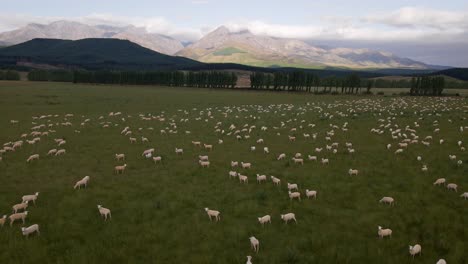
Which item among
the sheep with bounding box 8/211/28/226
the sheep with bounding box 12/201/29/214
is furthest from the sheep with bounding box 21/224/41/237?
the sheep with bounding box 12/201/29/214

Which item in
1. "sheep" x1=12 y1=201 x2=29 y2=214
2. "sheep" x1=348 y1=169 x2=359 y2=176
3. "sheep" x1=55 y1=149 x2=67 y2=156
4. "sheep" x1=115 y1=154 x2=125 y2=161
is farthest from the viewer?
"sheep" x1=55 y1=149 x2=67 y2=156

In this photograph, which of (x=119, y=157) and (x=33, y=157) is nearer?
(x=33, y=157)

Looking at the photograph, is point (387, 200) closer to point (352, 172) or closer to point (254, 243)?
point (352, 172)

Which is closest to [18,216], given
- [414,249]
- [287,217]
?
[287,217]

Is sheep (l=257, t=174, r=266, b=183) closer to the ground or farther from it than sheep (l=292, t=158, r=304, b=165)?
closer to the ground

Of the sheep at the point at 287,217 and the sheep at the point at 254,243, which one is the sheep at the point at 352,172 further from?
the sheep at the point at 254,243

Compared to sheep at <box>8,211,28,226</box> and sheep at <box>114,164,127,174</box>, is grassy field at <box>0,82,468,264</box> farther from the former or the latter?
sheep at <box>114,164,127,174</box>

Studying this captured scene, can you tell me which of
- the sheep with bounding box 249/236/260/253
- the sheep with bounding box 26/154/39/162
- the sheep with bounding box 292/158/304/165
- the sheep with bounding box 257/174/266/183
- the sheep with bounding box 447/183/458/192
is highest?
the sheep with bounding box 447/183/458/192

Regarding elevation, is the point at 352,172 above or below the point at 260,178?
above

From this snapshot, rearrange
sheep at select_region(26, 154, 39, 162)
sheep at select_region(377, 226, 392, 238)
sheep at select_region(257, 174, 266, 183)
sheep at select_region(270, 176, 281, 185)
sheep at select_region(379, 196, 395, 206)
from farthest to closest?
sheep at select_region(26, 154, 39, 162) < sheep at select_region(257, 174, 266, 183) < sheep at select_region(270, 176, 281, 185) < sheep at select_region(379, 196, 395, 206) < sheep at select_region(377, 226, 392, 238)

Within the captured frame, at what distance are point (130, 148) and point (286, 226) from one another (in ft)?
53.0

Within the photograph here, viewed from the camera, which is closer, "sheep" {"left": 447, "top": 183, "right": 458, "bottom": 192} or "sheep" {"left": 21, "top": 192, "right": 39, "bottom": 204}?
"sheep" {"left": 21, "top": 192, "right": 39, "bottom": 204}

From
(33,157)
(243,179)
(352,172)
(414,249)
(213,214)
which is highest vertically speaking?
(352,172)

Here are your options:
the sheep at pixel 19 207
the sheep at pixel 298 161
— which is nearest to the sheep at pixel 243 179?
the sheep at pixel 298 161
